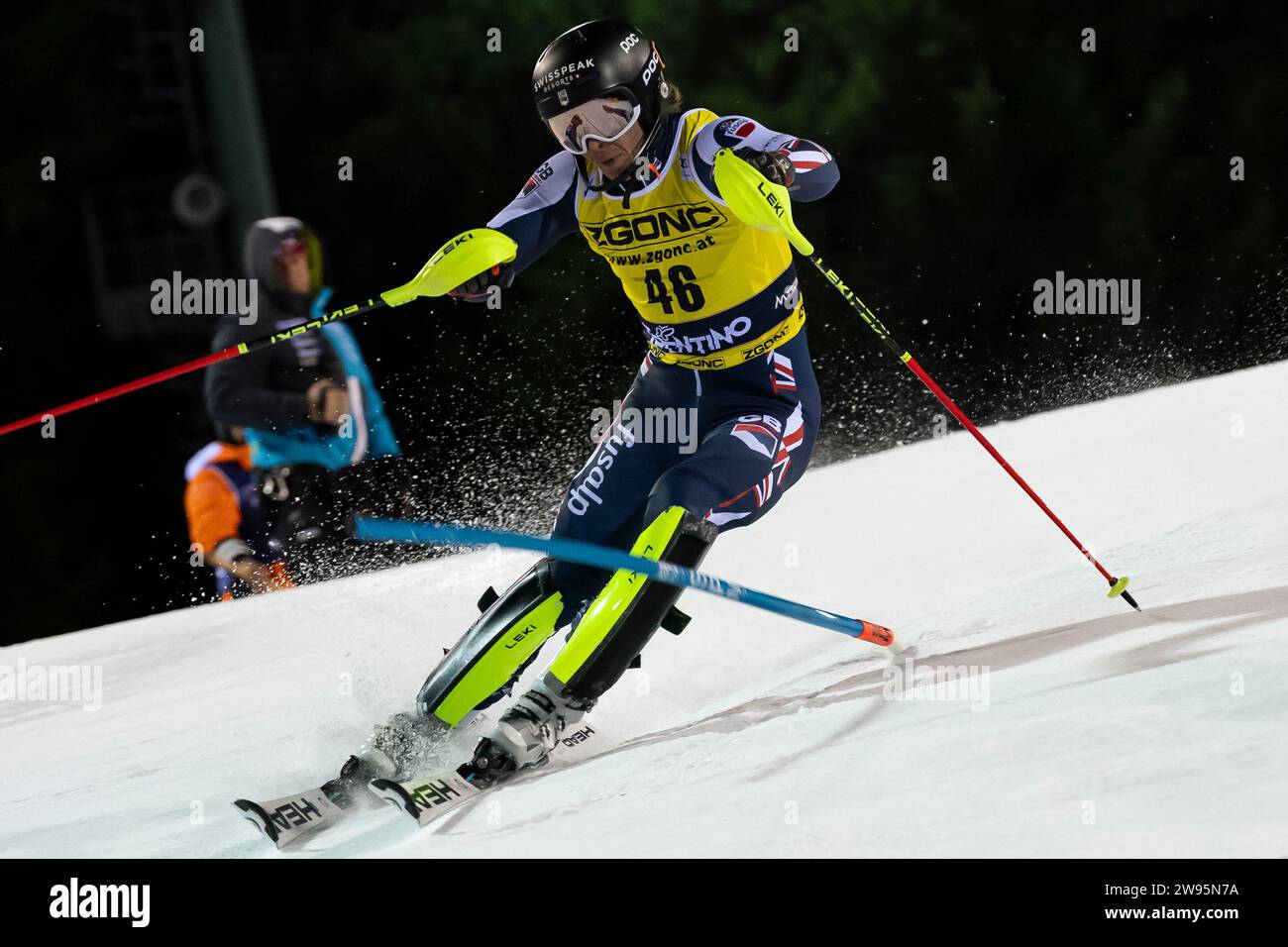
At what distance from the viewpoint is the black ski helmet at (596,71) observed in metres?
2.79

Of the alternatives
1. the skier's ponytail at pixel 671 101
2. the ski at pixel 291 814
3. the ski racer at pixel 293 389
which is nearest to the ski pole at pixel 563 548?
the ski at pixel 291 814

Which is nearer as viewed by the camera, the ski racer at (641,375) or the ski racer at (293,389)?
the ski racer at (641,375)

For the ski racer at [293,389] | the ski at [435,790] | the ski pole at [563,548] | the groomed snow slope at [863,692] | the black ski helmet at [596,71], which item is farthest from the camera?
the ski racer at [293,389]

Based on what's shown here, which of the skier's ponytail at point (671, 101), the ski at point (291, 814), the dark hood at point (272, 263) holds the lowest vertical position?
the ski at point (291, 814)

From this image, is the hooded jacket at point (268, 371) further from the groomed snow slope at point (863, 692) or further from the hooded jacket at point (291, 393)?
the groomed snow slope at point (863, 692)

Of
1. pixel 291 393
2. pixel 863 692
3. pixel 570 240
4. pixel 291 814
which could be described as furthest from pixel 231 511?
pixel 570 240

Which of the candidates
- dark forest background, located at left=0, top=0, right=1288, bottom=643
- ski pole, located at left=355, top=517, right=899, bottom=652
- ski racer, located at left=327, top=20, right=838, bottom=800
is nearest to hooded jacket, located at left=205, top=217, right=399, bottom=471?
ski racer, located at left=327, top=20, right=838, bottom=800

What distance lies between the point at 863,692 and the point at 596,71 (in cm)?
139

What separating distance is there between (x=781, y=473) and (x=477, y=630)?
72cm

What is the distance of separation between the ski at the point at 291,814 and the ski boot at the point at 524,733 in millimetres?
289

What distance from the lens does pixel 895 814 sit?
2.25m

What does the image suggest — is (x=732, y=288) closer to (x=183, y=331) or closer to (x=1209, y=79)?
(x=183, y=331)

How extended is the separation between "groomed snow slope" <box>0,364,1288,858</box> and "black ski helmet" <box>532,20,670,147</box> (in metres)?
1.31

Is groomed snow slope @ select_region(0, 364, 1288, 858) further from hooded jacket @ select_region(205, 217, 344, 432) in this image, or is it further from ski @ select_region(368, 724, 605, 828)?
hooded jacket @ select_region(205, 217, 344, 432)
